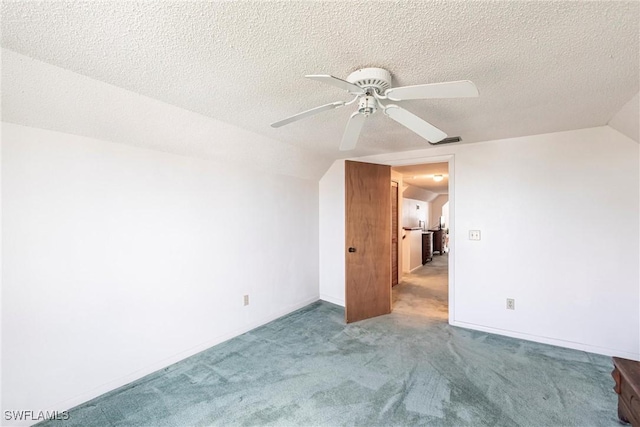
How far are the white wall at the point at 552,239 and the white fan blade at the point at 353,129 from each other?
5.58 feet

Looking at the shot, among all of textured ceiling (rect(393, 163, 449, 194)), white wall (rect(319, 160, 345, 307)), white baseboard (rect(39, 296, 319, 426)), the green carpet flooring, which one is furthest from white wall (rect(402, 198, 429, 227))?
white baseboard (rect(39, 296, 319, 426))

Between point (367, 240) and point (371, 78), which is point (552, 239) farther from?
point (371, 78)

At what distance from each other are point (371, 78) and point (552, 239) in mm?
2658

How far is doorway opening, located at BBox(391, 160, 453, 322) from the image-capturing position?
388cm

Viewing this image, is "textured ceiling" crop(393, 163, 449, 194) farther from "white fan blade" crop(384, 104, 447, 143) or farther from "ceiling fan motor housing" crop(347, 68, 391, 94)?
"ceiling fan motor housing" crop(347, 68, 391, 94)

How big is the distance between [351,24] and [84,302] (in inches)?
98.6

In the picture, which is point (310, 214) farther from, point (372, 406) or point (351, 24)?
point (351, 24)

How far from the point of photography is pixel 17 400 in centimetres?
165

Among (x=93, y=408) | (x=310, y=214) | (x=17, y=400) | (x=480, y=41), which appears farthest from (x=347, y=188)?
(x=17, y=400)

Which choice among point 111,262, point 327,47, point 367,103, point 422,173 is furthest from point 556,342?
point 111,262

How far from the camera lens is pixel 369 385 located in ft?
6.81

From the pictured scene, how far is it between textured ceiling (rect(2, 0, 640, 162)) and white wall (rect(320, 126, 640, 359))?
79cm

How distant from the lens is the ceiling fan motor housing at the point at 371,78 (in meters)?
1.44

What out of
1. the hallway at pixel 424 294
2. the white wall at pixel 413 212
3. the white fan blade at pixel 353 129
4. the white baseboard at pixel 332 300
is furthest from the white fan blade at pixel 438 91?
the white wall at pixel 413 212
